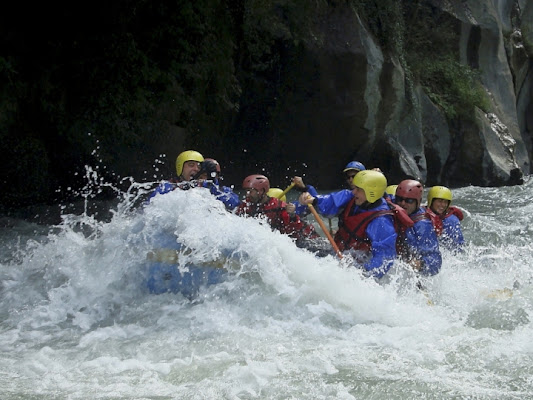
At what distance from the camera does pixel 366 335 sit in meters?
4.57

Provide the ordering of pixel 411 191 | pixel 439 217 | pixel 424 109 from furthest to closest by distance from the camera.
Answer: pixel 424 109 → pixel 439 217 → pixel 411 191

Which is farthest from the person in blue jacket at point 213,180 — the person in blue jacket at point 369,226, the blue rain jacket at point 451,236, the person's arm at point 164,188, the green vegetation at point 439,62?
the green vegetation at point 439,62

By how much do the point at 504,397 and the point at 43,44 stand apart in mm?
7660

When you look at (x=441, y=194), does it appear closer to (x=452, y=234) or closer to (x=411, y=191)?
(x=452, y=234)

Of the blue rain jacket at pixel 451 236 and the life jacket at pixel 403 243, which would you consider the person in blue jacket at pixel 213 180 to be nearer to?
the life jacket at pixel 403 243

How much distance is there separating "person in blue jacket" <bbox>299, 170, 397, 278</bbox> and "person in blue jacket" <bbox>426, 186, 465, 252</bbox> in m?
1.37

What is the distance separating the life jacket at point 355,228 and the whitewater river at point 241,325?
34cm

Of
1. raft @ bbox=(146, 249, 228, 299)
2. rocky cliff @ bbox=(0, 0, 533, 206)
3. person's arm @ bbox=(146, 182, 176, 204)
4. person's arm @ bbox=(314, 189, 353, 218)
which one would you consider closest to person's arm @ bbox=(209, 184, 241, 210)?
person's arm @ bbox=(146, 182, 176, 204)

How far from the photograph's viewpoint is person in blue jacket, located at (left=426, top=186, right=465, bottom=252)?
689cm

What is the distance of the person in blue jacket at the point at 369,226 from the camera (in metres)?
5.32

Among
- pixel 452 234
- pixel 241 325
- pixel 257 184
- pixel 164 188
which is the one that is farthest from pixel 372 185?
pixel 164 188

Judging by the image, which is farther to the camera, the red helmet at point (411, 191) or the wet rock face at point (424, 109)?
the wet rock face at point (424, 109)

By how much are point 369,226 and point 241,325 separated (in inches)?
57.4

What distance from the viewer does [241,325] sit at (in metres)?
4.73
